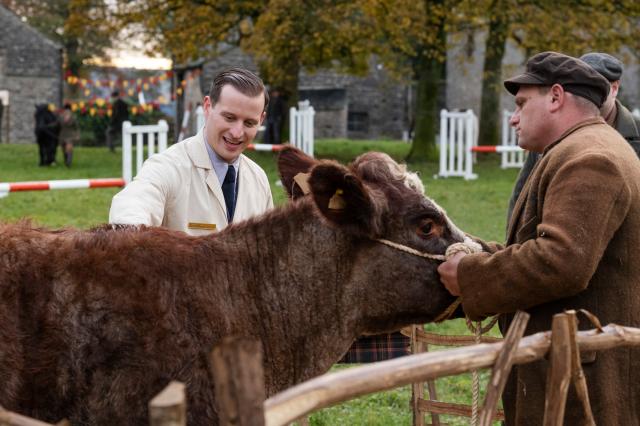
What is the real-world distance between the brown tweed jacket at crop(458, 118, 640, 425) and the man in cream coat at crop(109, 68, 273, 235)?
1.38 meters

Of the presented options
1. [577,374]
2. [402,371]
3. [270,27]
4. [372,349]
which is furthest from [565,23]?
[402,371]

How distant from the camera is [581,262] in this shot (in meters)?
3.93

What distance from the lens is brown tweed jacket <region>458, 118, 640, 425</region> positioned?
396cm

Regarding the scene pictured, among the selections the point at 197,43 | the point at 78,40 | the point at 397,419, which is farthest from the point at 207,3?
the point at 78,40

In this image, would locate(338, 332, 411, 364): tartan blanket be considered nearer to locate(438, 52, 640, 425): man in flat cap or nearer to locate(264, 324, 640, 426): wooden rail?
locate(438, 52, 640, 425): man in flat cap

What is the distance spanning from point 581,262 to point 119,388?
5.84 ft

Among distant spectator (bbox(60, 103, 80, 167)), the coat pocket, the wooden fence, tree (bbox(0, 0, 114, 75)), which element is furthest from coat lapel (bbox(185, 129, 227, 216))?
tree (bbox(0, 0, 114, 75))

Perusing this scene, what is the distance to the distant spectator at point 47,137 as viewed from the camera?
2788 cm

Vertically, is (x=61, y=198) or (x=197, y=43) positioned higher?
(x=197, y=43)

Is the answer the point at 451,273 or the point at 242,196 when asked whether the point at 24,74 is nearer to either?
the point at 242,196

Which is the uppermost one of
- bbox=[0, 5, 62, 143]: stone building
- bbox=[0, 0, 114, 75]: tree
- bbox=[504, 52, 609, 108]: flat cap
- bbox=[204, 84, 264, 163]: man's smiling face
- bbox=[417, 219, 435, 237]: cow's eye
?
bbox=[0, 0, 114, 75]: tree

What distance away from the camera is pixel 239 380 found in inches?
96.1

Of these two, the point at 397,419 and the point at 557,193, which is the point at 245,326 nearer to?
the point at 557,193

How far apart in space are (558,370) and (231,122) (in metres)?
2.10
